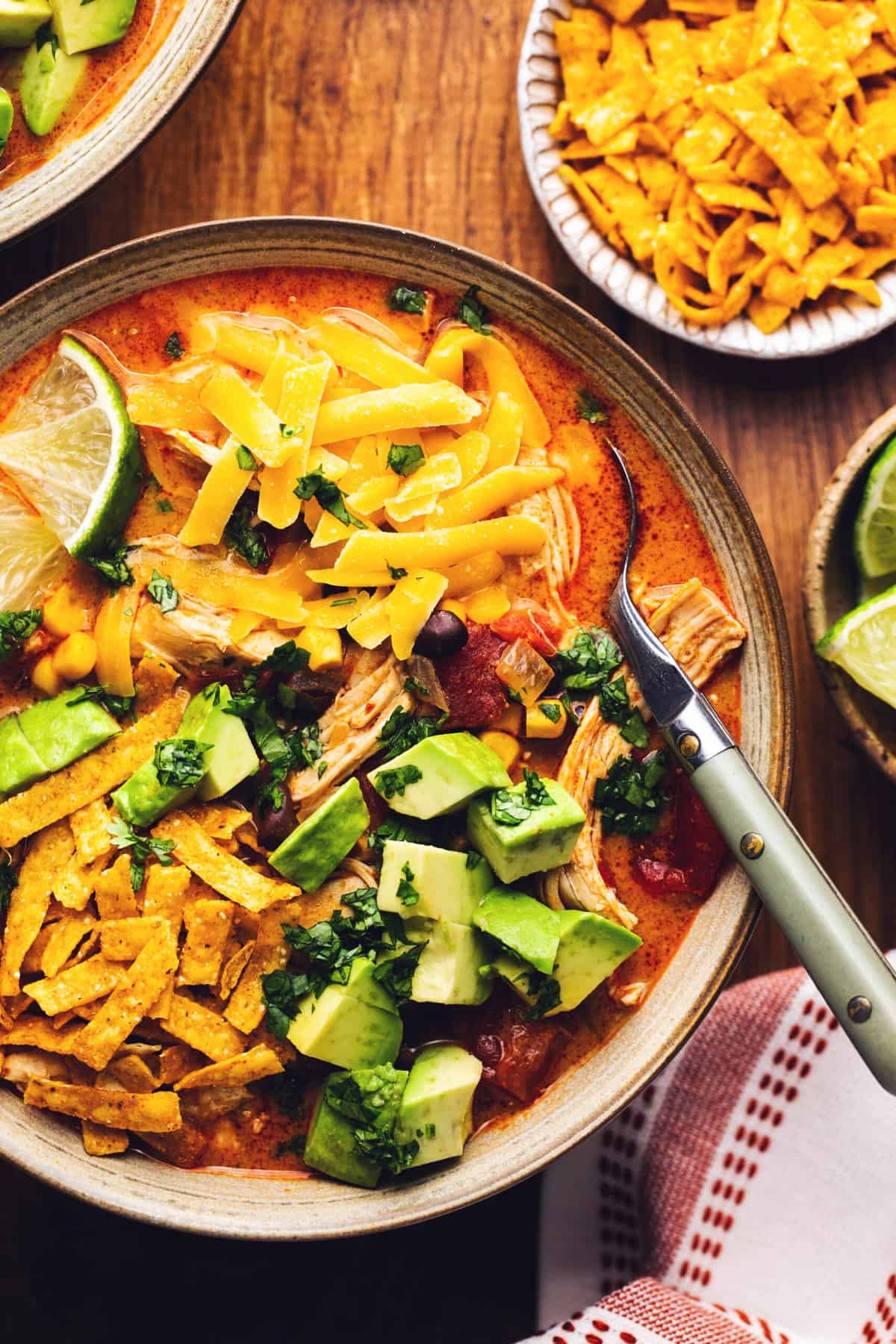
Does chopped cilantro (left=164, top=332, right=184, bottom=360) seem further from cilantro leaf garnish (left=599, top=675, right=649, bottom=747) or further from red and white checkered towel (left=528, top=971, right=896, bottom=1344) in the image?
red and white checkered towel (left=528, top=971, right=896, bottom=1344)

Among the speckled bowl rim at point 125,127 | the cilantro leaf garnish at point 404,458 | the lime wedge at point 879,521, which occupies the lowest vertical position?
the lime wedge at point 879,521

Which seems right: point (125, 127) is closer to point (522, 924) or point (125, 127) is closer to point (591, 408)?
point (591, 408)

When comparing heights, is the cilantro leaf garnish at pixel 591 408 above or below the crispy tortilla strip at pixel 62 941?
above

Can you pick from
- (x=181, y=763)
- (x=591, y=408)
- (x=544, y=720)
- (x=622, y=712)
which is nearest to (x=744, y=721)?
(x=622, y=712)

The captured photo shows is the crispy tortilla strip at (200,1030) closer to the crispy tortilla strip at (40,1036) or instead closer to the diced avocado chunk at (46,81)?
the crispy tortilla strip at (40,1036)

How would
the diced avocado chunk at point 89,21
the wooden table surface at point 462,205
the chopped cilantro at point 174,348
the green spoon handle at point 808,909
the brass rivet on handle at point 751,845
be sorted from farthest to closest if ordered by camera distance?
the wooden table surface at point 462,205 → the diced avocado chunk at point 89,21 → the chopped cilantro at point 174,348 → the brass rivet on handle at point 751,845 → the green spoon handle at point 808,909

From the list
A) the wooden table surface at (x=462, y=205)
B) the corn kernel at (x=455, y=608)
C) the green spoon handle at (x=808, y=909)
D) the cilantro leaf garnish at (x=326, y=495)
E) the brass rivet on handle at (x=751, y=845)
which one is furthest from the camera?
the wooden table surface at (x=462, y=205)

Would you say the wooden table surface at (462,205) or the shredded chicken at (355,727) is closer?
the shredded chicken at (355,727)

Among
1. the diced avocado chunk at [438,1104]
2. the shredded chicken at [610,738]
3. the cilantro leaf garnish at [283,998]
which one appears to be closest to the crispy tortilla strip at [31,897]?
the cilantro leaf garnish at [283,998]
